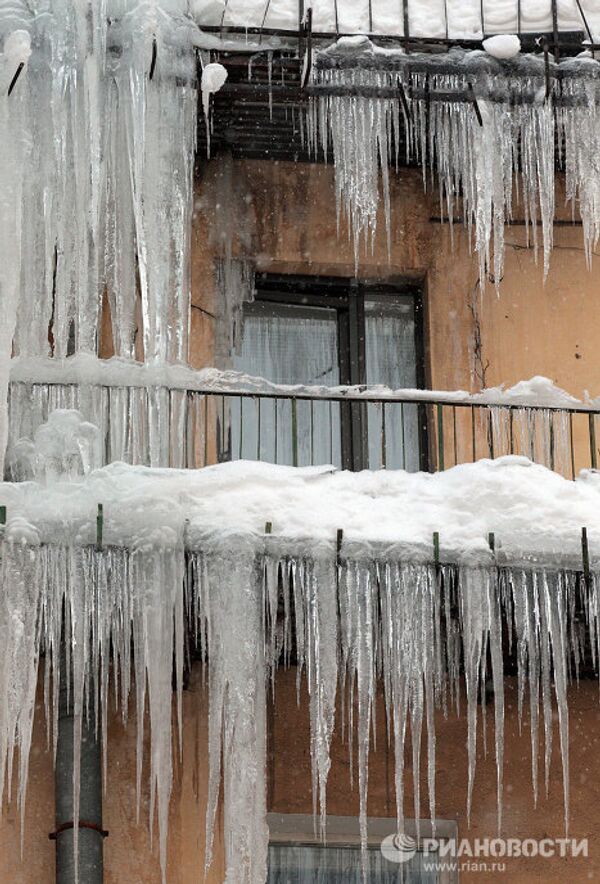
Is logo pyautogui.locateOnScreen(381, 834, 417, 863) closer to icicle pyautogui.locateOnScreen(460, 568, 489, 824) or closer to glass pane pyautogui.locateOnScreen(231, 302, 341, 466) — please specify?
icicle pyautogui.locateOnScreen(460, 568, 489, 824)

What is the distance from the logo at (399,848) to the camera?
12109 mm

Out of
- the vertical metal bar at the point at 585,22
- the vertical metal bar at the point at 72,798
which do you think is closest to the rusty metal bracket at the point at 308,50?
the vertical metal bar at the point at 585,22

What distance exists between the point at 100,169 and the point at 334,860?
165 inches

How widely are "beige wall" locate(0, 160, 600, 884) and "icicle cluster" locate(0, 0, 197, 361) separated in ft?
2.44

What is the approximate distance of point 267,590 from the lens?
36.6ft

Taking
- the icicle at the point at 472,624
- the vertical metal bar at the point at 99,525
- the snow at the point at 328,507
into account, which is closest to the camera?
the vertical metal bar at the point at 99,525

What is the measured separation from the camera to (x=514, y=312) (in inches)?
533

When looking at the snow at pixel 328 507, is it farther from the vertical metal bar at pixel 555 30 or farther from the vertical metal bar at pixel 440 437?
the vertical metal bar at pixel 555 30

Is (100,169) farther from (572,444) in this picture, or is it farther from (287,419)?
(572,444)

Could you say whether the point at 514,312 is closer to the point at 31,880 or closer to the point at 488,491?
the point at 488,491

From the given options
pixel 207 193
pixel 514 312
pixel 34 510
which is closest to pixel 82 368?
pixel 34 510

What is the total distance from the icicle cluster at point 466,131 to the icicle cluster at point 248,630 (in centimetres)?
274

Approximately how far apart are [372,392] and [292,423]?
511mm

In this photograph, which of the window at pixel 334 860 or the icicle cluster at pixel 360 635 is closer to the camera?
the icicle cluster at pixel 360 635
